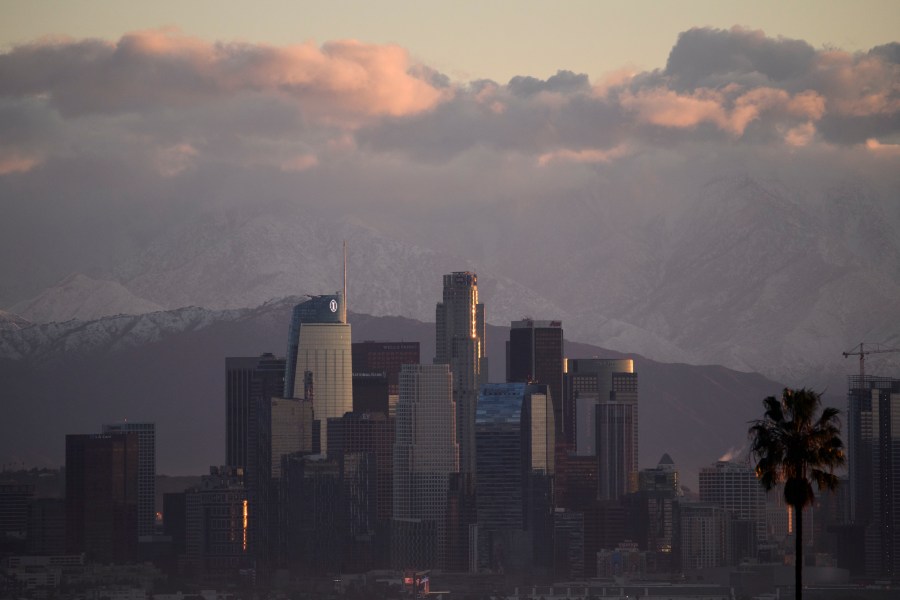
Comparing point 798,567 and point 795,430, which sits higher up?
point 795,430
